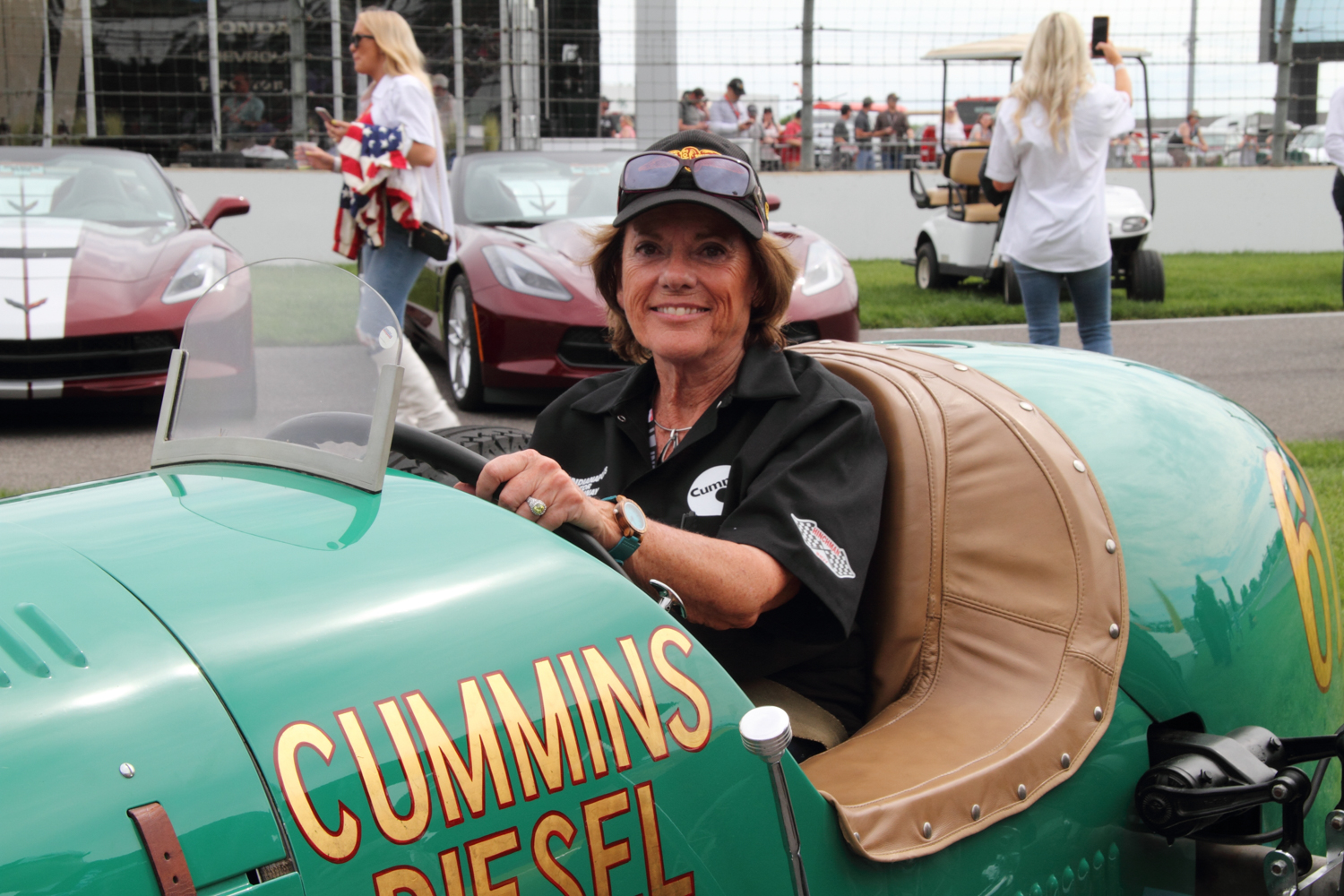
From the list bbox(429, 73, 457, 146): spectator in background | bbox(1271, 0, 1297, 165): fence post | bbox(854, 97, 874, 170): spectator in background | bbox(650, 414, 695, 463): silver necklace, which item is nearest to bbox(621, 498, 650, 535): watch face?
bbox(650, 414, 695, 463): silver necklace

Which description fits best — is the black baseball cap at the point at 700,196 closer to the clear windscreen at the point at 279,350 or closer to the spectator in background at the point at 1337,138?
the clear windscreen at the point at 279,350

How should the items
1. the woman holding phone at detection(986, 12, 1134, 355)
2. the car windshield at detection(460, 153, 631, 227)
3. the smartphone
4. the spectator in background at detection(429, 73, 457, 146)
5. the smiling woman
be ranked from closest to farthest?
the smiling woman, the woman holding phone at detection(986, 12, 1134, 355), the smartphone, the car windshield at detection(460, 153, 631, 227), the spectator in background at detection(429, 73, 457, 146)

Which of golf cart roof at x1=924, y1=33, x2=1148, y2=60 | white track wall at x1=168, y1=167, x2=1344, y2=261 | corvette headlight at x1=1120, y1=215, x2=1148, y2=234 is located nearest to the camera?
corvette headlight at x1=1120, y1=215, x2=1148, y2=234

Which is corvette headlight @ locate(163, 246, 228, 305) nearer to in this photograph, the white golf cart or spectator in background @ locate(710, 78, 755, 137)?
the white golf cart

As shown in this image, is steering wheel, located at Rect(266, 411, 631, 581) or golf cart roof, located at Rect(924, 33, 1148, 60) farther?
golf cart roof, located at Rect(924, 33, 1148, 60)

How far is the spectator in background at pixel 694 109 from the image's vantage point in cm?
1270

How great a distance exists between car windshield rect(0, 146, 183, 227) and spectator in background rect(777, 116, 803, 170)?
7592 millimetres

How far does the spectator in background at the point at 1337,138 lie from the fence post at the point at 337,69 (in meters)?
8.14

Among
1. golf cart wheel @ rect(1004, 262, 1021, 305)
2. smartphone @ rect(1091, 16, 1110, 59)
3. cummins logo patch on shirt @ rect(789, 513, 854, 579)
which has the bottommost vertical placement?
cummins logo patch on shirt @ rect(789, 513, 854, 579)

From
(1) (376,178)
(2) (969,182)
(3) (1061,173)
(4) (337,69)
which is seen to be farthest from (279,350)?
(4) (337,69)

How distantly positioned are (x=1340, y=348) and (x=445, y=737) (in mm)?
8090

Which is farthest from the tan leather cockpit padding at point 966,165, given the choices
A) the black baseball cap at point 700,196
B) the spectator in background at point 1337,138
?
the black baseball cap at point 700,196

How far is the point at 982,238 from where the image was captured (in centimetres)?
1034

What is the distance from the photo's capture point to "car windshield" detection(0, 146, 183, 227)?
616cm
